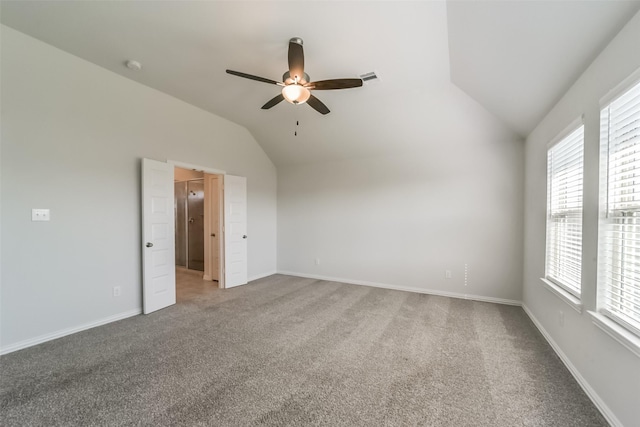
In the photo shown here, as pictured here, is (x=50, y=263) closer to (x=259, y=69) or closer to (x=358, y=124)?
(x=259, y=69)

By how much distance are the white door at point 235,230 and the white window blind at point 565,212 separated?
4493 mm

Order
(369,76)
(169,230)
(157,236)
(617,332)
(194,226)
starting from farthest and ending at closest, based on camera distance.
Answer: (194,226) → (169,230) → (157,236) → (369,76) → (617,332)

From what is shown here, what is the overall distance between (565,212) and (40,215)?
17.1 ft

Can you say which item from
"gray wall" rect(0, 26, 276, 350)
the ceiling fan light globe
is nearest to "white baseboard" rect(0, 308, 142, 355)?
"gray wall" rect(0, 26, 276, 350)

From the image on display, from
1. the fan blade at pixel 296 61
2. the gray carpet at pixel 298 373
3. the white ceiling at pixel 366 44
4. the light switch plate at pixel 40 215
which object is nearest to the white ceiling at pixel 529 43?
the white ceiling at pixel 366 44

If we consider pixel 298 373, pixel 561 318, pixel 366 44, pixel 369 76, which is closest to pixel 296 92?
pixel 366 44

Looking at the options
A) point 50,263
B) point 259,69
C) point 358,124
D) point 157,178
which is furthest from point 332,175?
point 50,263

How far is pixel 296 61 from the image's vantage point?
85.9 inches

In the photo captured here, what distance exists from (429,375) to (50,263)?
151 inches

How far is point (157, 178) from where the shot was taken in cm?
346

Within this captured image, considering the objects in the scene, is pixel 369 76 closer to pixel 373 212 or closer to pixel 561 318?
pixel 373 212

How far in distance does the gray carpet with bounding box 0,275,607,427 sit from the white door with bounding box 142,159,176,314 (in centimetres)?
30

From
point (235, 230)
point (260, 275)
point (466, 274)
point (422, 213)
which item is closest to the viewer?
point (466, 274)

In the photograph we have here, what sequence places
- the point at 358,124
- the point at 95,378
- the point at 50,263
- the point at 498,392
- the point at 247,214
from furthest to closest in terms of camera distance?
the point at 247,214 < the point at 358,124 < the point at 50,263 < the point at 95,378 < the point at 498,392
